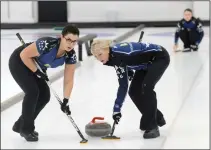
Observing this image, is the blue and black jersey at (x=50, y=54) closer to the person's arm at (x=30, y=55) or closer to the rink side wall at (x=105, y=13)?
the person's arm at (x=30, y=55)

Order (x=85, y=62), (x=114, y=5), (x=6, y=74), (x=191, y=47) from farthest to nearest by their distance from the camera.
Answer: (x=114, y=5) → (x=191, y=47) → (x=85, y=62) → (x=6, y=74)

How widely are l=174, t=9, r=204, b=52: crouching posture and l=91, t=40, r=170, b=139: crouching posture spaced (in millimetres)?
4953

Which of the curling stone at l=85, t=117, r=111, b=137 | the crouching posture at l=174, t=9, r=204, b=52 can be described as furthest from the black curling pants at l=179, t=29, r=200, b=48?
the curling stone at l=85, t=117, r=111, b=137

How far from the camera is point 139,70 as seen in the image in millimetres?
3908

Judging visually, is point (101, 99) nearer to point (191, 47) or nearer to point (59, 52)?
point (59, 52)

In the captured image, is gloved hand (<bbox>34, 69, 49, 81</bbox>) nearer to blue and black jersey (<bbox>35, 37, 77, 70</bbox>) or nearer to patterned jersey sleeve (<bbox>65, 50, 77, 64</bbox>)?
blue and black jersey (<bbox>35, 37, 77, 70</bbox>)

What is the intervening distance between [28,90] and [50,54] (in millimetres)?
306

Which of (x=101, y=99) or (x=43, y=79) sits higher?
(x=43, y=79)

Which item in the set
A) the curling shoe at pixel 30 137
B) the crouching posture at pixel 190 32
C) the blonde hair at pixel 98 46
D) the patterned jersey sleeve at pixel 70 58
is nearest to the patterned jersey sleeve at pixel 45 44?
the patterned jersey sleeve at pixel 70 58

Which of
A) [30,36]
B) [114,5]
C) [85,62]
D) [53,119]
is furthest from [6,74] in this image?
[114,5]

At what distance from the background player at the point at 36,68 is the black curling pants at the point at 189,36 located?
17.8 feet

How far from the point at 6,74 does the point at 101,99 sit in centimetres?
202

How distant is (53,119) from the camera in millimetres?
4484

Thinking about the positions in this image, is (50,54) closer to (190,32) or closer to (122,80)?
(122,80)
